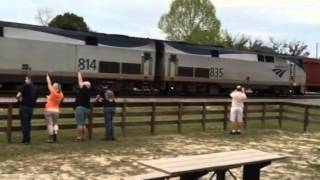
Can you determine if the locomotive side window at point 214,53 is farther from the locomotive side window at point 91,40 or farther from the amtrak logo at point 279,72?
the locomotive side window at point 91,40

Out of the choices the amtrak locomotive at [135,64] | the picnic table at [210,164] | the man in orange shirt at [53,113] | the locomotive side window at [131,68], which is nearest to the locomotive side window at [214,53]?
the amtrak locomotive at [135,64]

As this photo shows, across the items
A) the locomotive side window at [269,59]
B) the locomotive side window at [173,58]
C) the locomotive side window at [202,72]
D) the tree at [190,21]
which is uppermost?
the tree at [190,21]

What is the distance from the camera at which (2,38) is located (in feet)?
95.3

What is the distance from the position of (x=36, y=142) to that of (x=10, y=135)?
0.60m

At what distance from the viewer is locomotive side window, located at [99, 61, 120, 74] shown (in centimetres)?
3459

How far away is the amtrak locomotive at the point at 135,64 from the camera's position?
1188 inches

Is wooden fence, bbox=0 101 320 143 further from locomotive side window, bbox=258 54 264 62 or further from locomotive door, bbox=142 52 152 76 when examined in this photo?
locomotive side window, bbox=258 54 264 62

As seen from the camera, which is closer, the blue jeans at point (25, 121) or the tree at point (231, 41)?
the blue jeans at point (25, 121)

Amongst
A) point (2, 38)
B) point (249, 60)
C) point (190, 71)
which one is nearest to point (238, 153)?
point (2, 38)

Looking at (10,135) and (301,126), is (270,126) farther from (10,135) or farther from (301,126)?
(10,135)

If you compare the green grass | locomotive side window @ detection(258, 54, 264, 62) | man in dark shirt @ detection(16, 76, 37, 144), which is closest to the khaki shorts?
the green grass

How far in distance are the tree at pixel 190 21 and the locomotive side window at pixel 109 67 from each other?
166ft

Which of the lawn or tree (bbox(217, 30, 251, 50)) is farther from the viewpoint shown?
tree (bbox(217, 30, 251, 50))

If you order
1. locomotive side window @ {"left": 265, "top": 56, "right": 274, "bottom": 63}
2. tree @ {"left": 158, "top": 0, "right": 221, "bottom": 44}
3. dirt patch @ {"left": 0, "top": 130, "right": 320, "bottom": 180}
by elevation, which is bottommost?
dirt patch @ {"left": 0, "top": 130, "right": 320, "bottom": 180}
